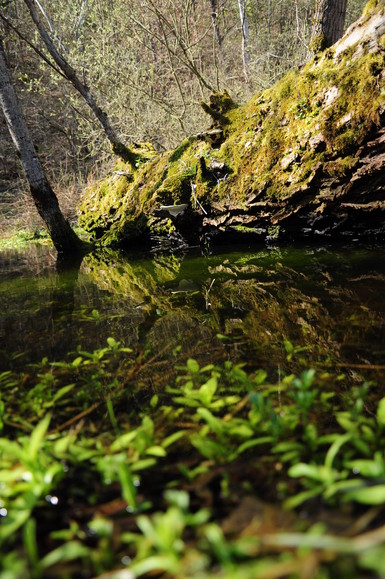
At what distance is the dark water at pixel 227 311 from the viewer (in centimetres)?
177

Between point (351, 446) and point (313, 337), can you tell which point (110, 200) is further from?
point (351, 446)

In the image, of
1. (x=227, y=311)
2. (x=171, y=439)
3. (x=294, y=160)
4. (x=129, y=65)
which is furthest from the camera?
(x=129, y=65)

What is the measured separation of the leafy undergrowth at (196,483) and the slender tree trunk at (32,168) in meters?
5.77

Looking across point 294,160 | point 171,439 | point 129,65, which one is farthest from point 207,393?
A: point 129,65

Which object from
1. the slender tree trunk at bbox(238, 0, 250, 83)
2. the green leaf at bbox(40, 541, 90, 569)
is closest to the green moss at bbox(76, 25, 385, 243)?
the green leaf at bbox(40, 541, 90, 569)

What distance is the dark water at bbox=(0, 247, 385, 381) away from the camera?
1772 millimetres

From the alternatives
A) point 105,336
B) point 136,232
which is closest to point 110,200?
point 136,232

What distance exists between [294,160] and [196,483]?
416 centimetres

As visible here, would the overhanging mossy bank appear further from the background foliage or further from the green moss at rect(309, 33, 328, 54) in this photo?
the background foliage

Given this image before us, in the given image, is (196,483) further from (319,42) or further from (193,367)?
(319,42)

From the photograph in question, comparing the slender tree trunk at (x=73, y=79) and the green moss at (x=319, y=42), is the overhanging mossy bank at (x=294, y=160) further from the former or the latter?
the slender tree trunk at (x=73, y=79)

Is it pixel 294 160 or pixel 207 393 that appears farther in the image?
pixel 294 160

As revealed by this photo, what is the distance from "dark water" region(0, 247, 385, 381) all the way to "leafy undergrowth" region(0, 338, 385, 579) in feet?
1.08

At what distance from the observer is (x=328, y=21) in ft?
17.2
